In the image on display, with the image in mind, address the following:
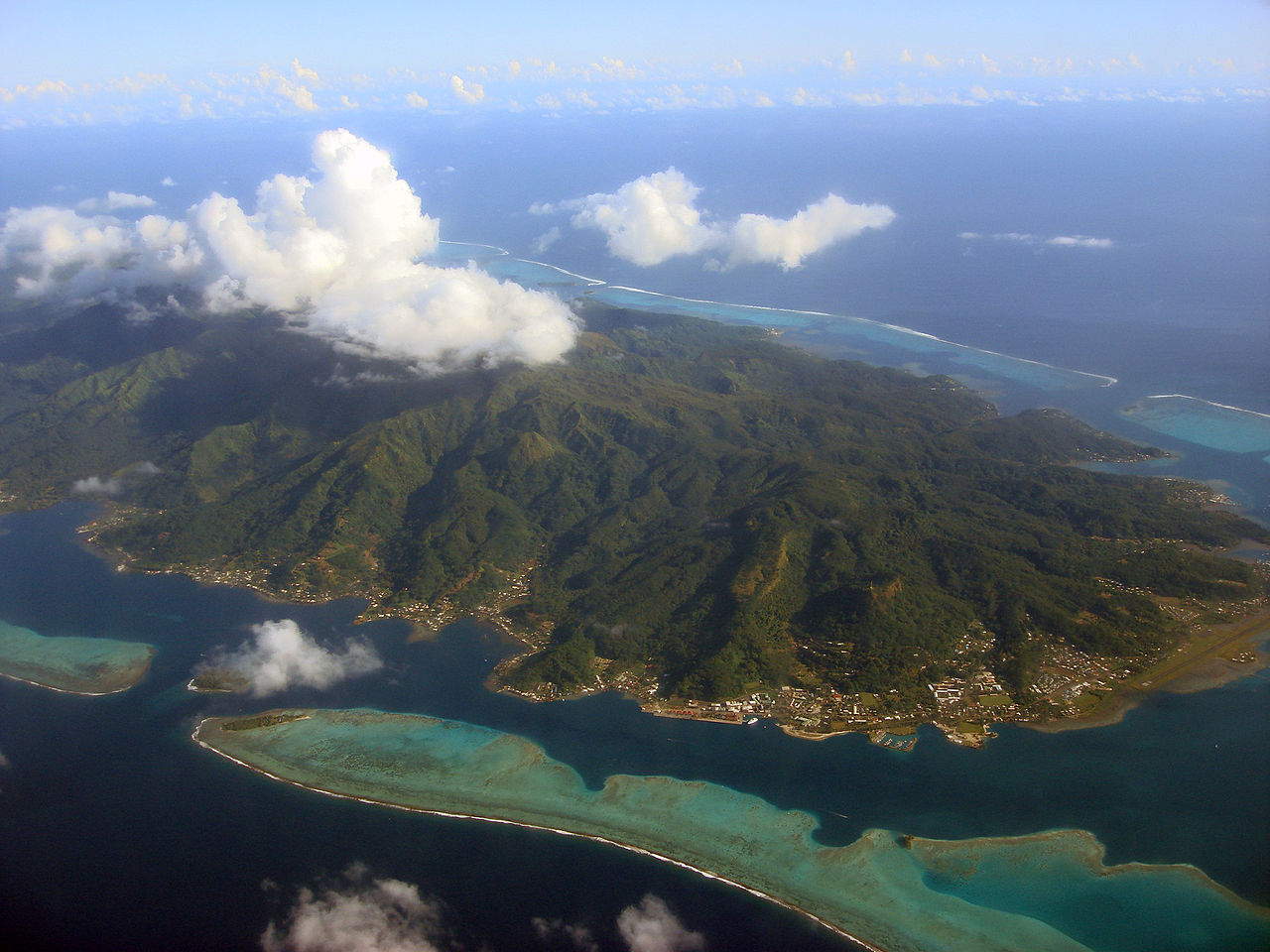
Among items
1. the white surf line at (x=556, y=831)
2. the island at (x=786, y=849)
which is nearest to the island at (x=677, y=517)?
the island at (x=786, y=849)

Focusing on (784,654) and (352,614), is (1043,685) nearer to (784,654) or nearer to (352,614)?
(784,654)

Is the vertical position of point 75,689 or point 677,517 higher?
point 677,517

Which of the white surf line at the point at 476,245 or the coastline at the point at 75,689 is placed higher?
the white surf line at the point at 476,245

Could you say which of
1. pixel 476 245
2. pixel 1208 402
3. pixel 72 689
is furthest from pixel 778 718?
pixel 476 245

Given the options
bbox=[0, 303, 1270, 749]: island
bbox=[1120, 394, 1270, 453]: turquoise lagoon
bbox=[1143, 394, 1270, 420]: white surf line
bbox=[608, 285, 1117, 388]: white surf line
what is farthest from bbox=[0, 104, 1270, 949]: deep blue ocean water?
bbox=[608, 285, 1117, 388]: white surf line

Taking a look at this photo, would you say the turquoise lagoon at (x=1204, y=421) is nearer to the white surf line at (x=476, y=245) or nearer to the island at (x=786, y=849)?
the island at (x=786, y=849)

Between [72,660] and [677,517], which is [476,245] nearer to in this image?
[677,517]
